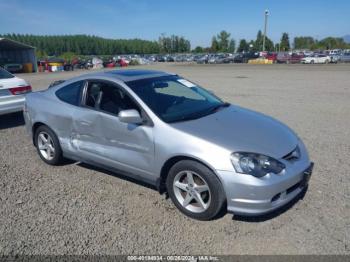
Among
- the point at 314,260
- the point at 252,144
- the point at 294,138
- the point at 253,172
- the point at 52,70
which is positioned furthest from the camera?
the point at 52,70

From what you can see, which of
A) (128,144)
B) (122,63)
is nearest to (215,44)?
(122,63)

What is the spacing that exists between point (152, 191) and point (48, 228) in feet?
4.48

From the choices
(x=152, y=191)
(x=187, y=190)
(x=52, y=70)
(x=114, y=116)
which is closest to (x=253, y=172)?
(x=187, y=190)

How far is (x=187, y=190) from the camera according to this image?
3.58 meters

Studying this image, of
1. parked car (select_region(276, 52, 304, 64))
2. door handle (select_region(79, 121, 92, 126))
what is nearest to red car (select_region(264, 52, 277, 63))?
parked car (select_region(276, 52, 304, 64))

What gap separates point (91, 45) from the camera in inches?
6225

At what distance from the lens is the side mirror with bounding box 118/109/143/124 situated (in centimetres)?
370

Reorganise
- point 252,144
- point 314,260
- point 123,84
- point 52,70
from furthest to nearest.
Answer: point 52,70 < point 123,84 < point 252,144 < point 314,260

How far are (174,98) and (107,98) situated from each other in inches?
35.7

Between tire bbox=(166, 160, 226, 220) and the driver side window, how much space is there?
38.8 inches

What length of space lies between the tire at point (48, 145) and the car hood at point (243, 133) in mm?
2303

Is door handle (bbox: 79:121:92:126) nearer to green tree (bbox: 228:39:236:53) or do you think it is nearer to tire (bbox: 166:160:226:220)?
tire (bbox: 166:160:226:220)

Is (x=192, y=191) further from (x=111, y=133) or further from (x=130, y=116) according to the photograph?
(x=111, y=133)

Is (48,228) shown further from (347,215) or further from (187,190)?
(347,215)
